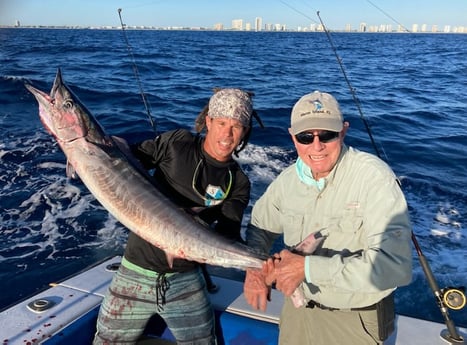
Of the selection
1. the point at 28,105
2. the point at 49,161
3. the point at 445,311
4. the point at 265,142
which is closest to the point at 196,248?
the point at 445,311

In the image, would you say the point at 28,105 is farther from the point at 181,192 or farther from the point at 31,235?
the point at 181,192

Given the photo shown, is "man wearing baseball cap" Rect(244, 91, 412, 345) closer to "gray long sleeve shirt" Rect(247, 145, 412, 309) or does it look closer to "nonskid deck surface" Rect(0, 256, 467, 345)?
"gray long sleeve shirt" Rect(247, 145, 412, 309)

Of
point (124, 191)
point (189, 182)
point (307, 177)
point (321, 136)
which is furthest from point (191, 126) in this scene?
point (321, 136)

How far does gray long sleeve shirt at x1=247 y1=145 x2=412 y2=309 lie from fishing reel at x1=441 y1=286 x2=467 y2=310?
0.82 meters

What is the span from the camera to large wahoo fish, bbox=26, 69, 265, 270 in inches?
110

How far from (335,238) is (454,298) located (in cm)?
111

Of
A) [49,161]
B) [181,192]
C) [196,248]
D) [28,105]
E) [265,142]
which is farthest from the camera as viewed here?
[28,105]

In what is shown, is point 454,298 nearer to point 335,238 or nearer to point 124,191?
point 335,238

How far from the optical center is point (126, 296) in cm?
289

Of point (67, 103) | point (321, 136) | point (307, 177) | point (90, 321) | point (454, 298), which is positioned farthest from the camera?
point (90, 321)

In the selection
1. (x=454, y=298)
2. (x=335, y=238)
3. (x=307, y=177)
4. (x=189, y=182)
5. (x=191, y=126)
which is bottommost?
(x=191, y=126)

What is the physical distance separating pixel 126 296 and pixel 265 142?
29.1 feet

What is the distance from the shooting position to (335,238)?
2.52 meters

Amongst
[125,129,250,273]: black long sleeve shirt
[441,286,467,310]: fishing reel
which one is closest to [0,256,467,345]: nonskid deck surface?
[441,286,467,310]: fishing reel
